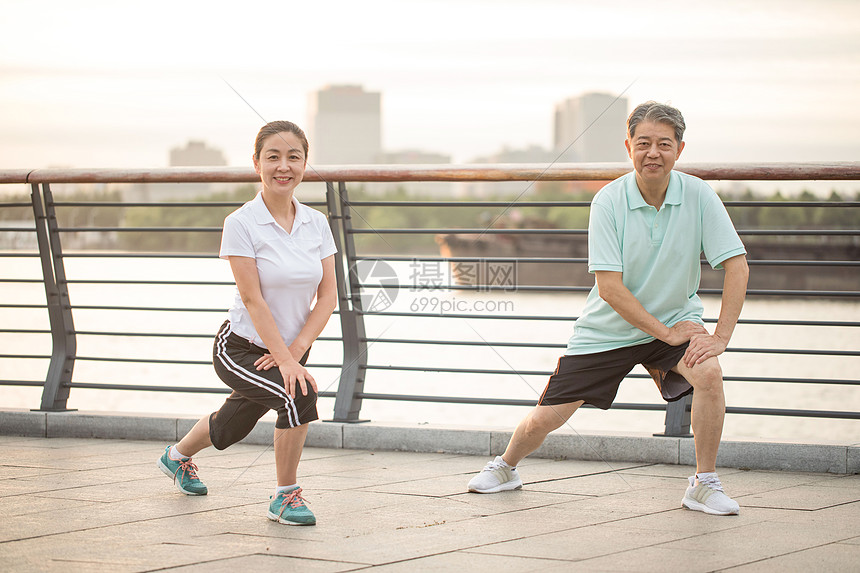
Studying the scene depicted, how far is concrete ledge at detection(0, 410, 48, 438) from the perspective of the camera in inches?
199

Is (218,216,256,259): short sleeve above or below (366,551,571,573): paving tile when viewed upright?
above

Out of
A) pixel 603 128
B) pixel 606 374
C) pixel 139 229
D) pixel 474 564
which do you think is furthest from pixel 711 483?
pixel 139 229

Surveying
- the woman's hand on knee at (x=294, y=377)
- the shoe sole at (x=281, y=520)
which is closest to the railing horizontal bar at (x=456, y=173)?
the woman's hand on knee at (x=294, y=377)

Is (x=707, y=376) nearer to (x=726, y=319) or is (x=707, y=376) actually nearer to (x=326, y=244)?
(x=726, y=319)

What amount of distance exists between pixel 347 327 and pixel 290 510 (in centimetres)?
180

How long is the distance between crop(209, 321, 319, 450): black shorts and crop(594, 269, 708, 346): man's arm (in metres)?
1.07

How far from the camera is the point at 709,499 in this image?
11.0 feet

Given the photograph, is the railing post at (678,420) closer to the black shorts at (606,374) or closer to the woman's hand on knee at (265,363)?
the black shorts at (606,374)

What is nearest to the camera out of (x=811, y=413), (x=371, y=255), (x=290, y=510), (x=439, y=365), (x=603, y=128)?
(x=290, y=510)

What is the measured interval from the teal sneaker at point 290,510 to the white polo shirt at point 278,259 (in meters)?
0.51

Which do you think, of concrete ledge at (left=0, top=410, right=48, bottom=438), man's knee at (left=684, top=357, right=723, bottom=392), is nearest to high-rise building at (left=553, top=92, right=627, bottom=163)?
man's knee at (left=684, top=357, right=723, bottom=392)

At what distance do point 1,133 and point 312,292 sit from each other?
24208 mm

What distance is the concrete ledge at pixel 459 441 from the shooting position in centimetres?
416

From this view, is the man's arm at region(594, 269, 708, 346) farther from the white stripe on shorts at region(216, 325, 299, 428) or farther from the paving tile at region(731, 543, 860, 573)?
the white stripe on shorts at region(216, 325, 299, 428)
